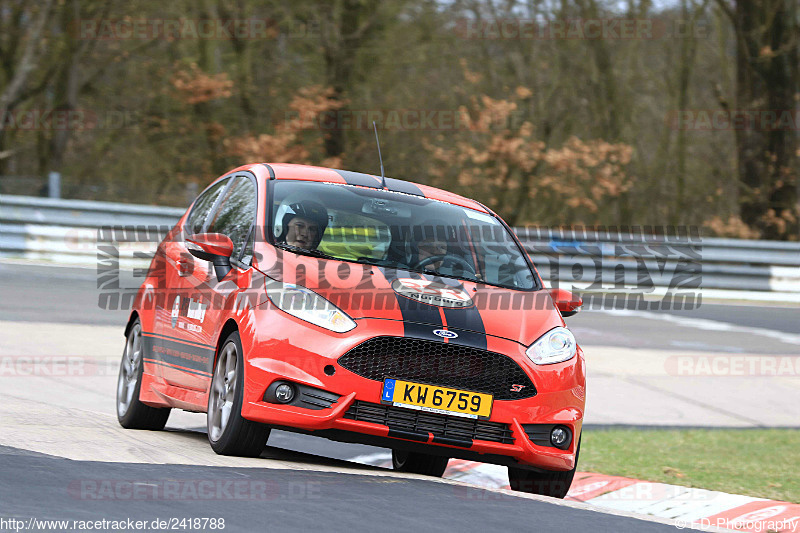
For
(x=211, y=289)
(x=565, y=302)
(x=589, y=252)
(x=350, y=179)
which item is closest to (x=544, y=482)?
(x=565, y=302)

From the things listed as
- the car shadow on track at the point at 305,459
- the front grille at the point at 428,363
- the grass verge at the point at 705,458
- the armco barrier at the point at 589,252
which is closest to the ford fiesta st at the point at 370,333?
the front grille at the point at 428,363

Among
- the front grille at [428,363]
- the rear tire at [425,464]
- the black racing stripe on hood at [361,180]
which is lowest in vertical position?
the rear tire at [425,464]

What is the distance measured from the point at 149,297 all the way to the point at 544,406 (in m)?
3.04

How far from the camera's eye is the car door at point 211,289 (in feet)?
21.5

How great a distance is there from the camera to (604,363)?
12.9 meters

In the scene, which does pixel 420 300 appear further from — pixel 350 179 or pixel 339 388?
pixel 350 179

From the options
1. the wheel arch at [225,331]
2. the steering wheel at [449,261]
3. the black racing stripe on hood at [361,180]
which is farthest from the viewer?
the black racing stripe on hood at [361,180]

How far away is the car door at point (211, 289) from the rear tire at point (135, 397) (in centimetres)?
64

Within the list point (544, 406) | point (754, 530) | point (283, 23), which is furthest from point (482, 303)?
point (283, 23)

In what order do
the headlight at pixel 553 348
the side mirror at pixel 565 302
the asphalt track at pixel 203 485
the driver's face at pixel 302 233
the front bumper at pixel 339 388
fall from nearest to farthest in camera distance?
the asphalt track at pixel 203 485
the front bumper at pixel 339 388
the headlight at pixel 553 348
the driver's face at pixel 302 233
the side mirror at pixel 565 302

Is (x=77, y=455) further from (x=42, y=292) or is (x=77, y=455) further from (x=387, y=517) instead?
(x=42, y=292)

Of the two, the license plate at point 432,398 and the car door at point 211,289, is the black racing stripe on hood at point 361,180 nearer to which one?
the car door at point 211,289

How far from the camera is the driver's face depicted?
22.0 ft

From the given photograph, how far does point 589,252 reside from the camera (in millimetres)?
19109
